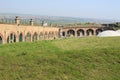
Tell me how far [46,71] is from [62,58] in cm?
139

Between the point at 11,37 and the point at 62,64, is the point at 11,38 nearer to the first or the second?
the point at 11,37

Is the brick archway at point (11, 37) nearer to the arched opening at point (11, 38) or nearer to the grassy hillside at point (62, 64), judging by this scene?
the arched opening at point (11, 38)

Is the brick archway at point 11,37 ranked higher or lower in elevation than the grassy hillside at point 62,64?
lower

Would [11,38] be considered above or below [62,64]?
below

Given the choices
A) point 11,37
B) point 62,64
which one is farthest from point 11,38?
point 62,64

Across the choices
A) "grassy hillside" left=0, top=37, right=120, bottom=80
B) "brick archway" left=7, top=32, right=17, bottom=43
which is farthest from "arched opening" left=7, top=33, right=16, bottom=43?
"grassy hillside" left=0, top=37, right=120, bottom=80

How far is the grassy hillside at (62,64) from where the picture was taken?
1091 cm

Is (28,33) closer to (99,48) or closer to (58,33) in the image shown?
(58,33)

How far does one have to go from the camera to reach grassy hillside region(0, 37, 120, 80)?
10914 millimetres

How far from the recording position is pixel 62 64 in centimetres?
1182

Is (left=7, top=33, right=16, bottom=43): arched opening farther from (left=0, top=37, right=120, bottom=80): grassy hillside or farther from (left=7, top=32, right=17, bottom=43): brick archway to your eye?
(left=0, top=37, right=120, bottom=80): grassy hillside

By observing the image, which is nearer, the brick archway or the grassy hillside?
the grassy hillside

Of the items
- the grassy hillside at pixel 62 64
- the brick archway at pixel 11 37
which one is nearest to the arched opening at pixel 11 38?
the brick archway at pixel 11 37

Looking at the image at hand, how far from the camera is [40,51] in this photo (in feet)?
45.5
